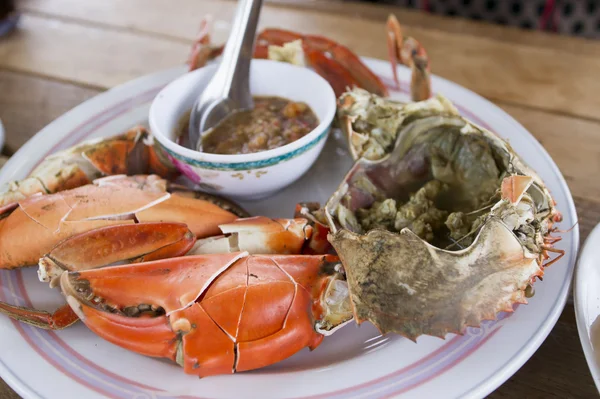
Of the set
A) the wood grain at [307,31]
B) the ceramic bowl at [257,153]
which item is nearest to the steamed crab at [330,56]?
the ceramic bowl at [257,153]

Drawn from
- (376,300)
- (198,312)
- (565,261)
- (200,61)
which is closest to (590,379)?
(565,261)

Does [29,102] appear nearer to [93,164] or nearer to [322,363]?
[93,164]

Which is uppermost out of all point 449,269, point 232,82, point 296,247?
point 232,82

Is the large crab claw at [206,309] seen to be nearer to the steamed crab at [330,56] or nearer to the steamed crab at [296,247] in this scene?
the steamed crab at [296,247]

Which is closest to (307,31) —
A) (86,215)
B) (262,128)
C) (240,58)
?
(240,58)

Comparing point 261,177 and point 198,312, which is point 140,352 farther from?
point 261,177

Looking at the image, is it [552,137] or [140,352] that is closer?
[140,352]

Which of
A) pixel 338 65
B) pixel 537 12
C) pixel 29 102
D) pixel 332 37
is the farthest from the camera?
pixel 537 12
